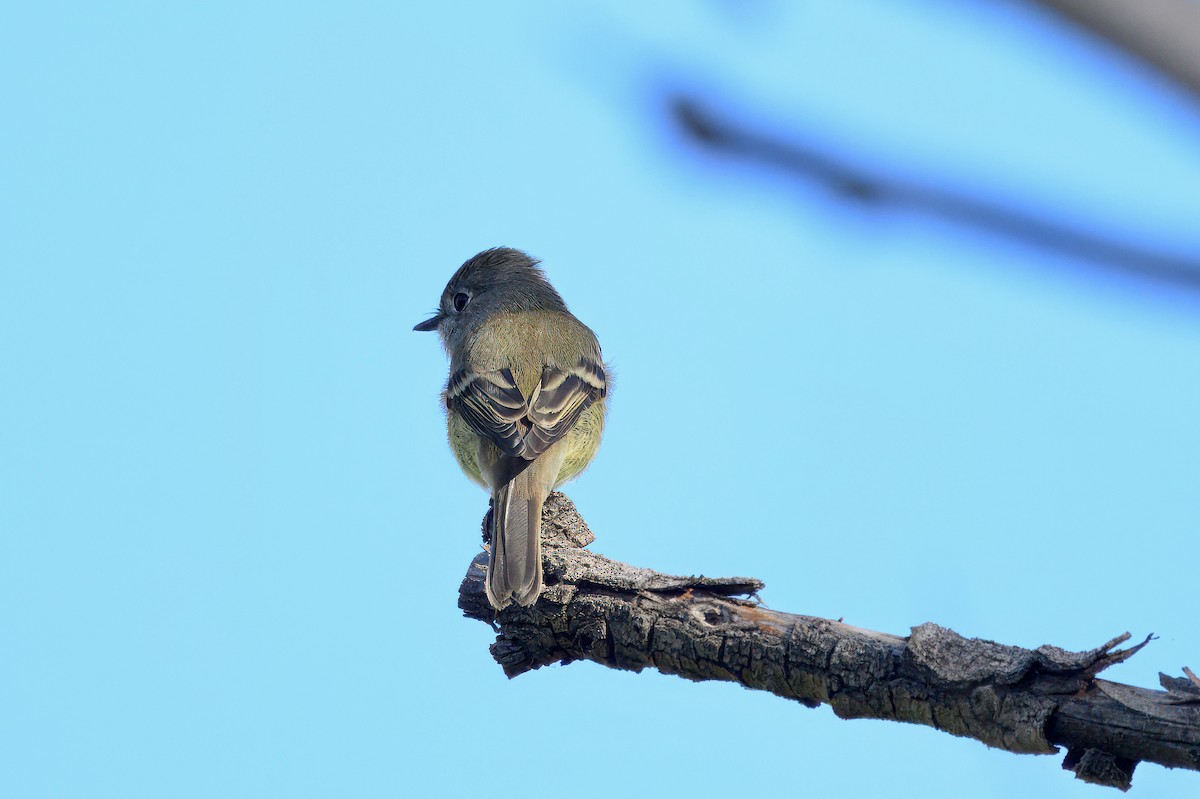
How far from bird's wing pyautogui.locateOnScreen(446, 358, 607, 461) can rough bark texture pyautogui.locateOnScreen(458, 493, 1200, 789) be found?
1.33 metres

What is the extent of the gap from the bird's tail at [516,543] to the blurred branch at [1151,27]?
13.8ft

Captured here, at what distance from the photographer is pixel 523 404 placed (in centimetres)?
724

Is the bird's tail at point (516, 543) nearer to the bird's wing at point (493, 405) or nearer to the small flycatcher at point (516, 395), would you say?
the small flycatcher at point (516, 395)

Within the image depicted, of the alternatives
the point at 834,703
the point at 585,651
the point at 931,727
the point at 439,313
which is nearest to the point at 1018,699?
the point at 931,727

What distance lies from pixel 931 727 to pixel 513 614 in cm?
184

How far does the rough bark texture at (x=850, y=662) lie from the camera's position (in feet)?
11.5

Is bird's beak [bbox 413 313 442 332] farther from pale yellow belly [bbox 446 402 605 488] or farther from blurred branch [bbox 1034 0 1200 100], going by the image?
blurred branch [bbox 1034 0 1200 100]

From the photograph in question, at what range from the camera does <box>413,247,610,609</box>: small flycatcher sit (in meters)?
5.74

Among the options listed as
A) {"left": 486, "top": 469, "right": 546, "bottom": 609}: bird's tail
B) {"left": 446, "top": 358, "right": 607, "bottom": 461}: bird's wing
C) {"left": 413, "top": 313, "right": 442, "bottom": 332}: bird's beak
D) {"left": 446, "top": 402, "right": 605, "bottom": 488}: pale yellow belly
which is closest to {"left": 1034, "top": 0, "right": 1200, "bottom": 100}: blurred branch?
{"left": 486, "top": 469, "right": 546, "bottom": 609}: bird's tail

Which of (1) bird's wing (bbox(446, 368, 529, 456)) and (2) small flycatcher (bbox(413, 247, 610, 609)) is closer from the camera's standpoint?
(2) small flycatcher (bbox(413, 247, 610, 609))

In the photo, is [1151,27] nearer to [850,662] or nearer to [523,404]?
[850,662]

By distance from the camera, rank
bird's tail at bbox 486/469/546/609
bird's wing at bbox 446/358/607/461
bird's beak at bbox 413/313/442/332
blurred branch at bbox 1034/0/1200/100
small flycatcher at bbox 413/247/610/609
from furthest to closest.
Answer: bird's beak at bbox 413/313/442/332 < bird's wing at bbox 446/358/607/461 < small flycatcher at bbox 413/247/610/609 < bird's tail at bbox 486/469/546/609 < blurred branch at bbox 1034/0/1200/100

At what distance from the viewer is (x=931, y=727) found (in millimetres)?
4023

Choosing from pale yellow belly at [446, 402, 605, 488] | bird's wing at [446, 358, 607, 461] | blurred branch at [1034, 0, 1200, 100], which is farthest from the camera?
pale yellow belly at [446, 402, 605, 488]
